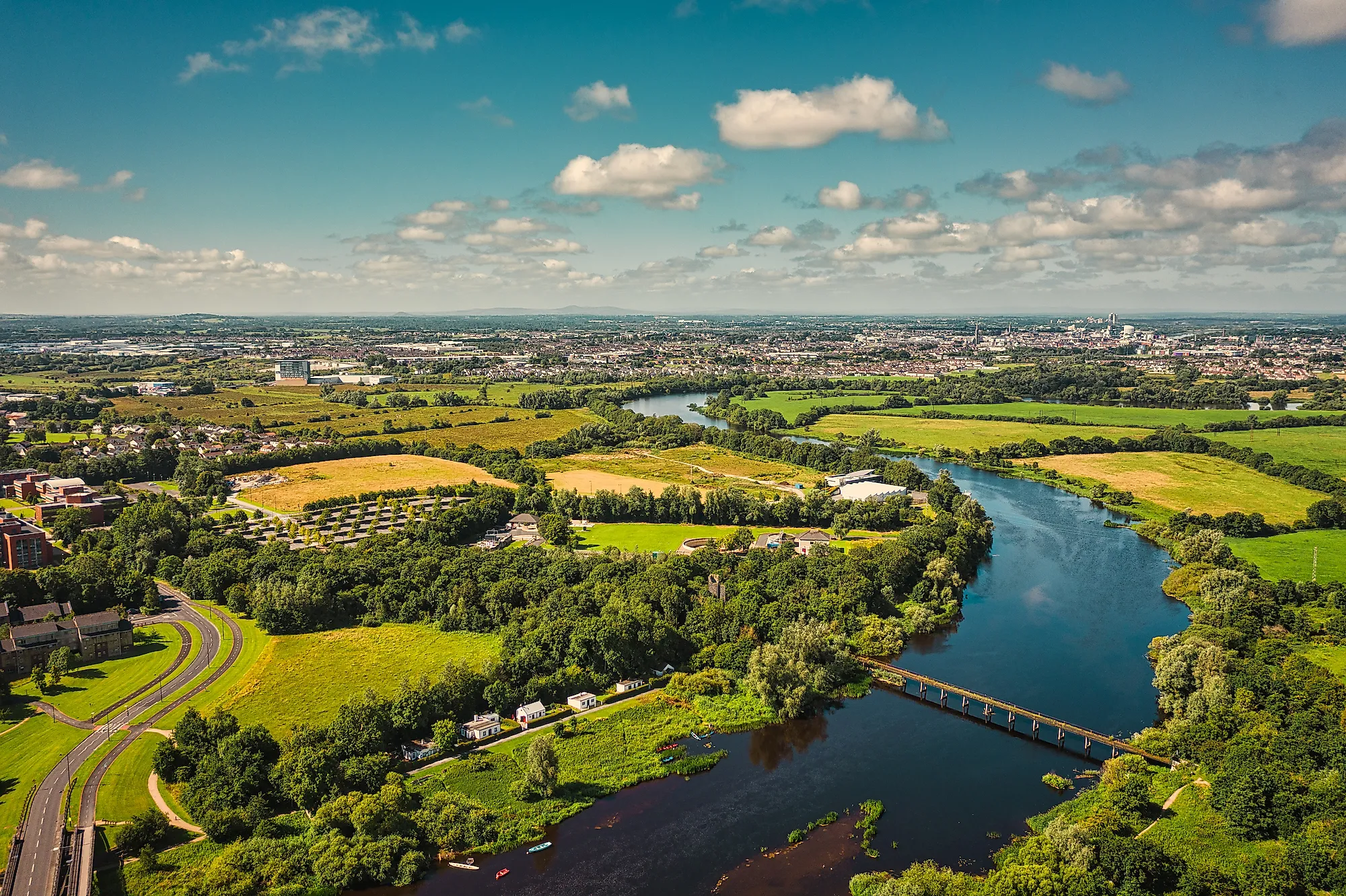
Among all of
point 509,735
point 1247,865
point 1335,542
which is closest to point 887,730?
point 1247,865

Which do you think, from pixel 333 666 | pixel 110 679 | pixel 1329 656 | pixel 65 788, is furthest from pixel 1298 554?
pixel 110 679

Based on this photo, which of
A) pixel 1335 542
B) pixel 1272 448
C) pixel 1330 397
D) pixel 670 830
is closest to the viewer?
pixel 670 830

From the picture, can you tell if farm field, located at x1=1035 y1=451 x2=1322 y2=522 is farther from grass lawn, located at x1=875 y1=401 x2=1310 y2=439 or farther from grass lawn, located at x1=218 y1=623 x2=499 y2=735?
grass lawn, located at x1=218 y1=623 x2=499 y2=735

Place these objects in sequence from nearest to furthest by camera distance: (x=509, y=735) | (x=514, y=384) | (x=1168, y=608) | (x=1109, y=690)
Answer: (x=509, y=735) → (x=1109, y=690) → (x=1168, y=608) → (x=514, y=384)

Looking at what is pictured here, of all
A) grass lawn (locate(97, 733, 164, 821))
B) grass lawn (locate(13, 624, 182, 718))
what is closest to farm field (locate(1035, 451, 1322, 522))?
grass lawn (locate(97, 733, 164, 821))

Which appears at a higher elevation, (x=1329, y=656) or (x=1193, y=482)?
(x=1193, y=482)

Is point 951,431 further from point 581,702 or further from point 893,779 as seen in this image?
point 581,702

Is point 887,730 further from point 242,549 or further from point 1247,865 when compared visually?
point 242,549
